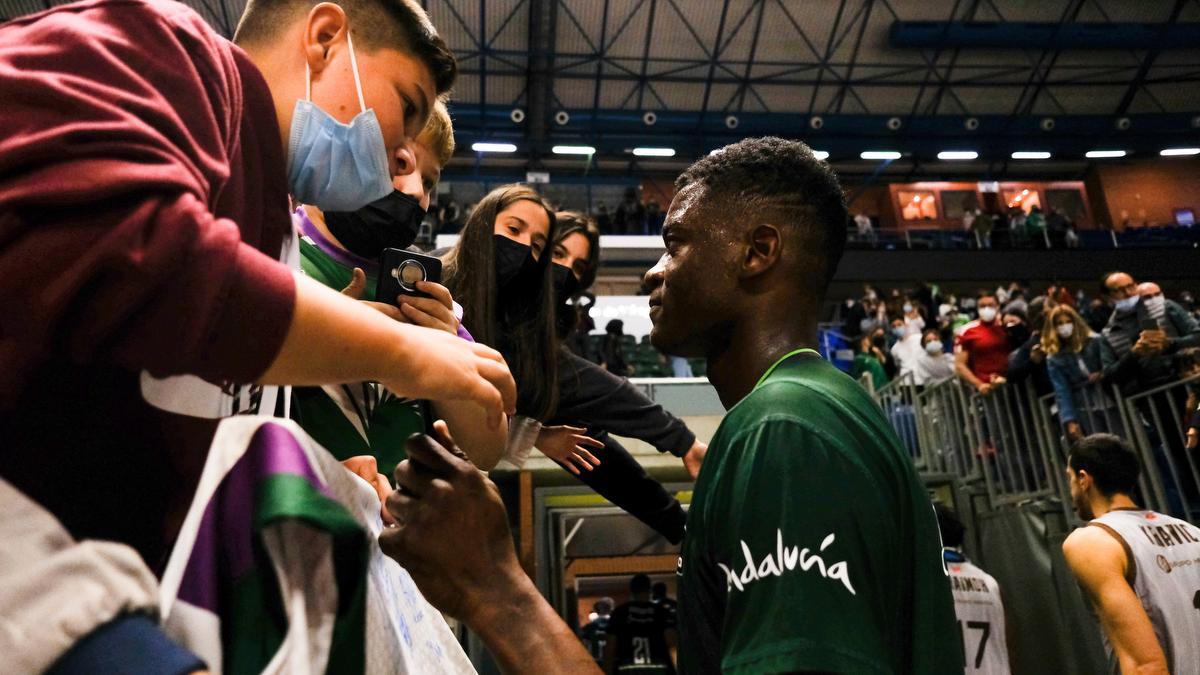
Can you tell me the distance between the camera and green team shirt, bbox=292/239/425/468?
1561 mm

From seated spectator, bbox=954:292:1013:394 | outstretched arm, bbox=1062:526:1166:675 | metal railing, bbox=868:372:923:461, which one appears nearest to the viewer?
outstretched arm, bbox=1062:526:1166:675

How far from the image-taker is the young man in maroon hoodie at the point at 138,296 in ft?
2.17

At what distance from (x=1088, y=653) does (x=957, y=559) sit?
62.9 inches

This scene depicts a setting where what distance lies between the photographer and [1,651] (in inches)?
24.5

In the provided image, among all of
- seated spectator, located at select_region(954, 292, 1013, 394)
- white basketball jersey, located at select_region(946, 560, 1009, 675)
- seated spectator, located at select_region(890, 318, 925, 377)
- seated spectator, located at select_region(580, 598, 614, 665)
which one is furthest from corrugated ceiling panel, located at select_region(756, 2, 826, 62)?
white basketball jersey, located at select_region(946, 560, 1009, 675)

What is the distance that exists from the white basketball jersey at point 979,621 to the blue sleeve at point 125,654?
4713 millimetres

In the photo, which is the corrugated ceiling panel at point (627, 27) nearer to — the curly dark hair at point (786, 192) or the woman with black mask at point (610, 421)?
the woman with black mask at point (610, 421)

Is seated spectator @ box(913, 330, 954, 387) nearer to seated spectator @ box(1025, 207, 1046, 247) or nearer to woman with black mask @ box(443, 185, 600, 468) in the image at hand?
woman with black mask @ box(443, 185, 600, 468)

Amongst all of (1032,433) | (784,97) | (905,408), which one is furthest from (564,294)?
(784,97)

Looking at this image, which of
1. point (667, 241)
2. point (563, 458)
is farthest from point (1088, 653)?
point (667, 241)

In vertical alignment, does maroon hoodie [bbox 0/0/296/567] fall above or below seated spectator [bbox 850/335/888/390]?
below

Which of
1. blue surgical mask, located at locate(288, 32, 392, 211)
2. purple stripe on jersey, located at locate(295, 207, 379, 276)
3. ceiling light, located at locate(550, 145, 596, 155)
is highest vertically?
ceiling light, located at locate(550, 145, 596, 155)

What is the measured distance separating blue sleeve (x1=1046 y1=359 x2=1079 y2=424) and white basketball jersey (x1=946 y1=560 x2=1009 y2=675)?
1727 millimetres

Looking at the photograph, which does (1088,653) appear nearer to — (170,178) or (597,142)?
(170,178)
